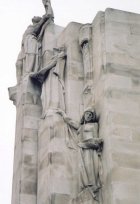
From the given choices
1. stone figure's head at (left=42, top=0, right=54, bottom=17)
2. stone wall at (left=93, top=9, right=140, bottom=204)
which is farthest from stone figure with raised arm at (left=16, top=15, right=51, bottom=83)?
stone wall at (left=93, top=9, right=140, bottom=204)

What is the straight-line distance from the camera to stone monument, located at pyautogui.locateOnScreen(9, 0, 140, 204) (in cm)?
1623

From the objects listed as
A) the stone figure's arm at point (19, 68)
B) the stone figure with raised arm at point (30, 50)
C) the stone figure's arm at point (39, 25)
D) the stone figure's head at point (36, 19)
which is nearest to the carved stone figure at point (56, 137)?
the stone figure with raised arm at point (30, 50)

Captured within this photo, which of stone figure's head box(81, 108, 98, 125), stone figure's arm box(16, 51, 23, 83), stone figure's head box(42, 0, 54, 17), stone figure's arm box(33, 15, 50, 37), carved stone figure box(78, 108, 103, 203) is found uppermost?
stone figure's head box(42, 0, 54, 17)

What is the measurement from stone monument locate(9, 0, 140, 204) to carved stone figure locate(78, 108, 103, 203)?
0.02 m

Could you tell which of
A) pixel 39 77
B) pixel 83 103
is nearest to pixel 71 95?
pixel 83 103

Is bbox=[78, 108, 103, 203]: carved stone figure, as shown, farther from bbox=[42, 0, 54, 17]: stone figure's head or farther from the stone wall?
bbox=[42, 0, 54, 17]: stone figure's head

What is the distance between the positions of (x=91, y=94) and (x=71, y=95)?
2.06 feet

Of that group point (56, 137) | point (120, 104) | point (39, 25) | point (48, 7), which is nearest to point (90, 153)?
point (56, 137)

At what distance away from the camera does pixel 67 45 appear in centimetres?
1958

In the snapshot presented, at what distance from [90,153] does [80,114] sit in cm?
158

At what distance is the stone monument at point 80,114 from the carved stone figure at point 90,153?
25 millimetres

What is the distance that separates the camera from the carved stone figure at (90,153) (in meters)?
16.3

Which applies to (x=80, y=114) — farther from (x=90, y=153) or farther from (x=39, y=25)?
(x=39, y=25)

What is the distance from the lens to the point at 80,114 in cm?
1806
